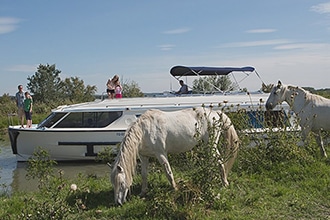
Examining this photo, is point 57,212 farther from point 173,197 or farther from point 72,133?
point 72,133

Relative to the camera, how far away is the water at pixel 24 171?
9.66 metres

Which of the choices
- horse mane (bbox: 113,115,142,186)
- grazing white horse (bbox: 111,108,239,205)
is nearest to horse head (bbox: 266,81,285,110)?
grazing white horse (bbox: 111,108,239,205)

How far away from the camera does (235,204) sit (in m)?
5.38

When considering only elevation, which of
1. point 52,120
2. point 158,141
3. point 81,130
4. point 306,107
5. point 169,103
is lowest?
point 81,130

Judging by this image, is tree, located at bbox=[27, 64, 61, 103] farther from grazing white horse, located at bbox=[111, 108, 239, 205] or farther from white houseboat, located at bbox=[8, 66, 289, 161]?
grazing white horse, located at bbox=[111, 108, 239, 205]

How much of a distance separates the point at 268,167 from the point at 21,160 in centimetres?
869

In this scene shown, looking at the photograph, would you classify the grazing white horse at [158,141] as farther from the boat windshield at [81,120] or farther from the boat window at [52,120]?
the boat window at [52,120]

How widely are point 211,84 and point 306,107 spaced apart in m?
6.31

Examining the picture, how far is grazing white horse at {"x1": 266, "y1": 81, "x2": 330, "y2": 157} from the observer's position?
823 cm

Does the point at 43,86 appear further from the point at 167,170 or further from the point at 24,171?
the point at 167,170

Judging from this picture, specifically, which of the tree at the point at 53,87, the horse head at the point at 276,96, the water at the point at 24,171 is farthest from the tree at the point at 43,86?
the horse head at the point at 276,96

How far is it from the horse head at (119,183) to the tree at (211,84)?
374 inches

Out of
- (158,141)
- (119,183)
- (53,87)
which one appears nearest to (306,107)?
(158,141)

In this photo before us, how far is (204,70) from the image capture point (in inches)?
585
